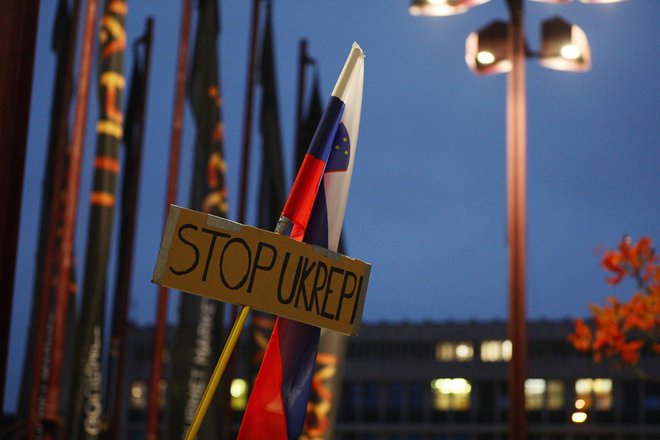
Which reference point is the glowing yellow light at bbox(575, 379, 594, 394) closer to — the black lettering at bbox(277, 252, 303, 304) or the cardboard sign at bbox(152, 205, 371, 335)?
the cardboard sign at bbox(152, 205, 371, 335)

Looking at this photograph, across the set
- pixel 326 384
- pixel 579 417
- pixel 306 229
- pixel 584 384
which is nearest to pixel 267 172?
pixel 326 384

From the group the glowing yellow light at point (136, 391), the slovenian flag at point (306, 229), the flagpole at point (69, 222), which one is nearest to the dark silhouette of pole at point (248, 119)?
the flagpole at point (69, 222)

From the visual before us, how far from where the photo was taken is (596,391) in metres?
69.4

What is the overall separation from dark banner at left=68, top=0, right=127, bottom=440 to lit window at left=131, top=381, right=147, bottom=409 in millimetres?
61157

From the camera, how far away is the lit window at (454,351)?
7162cm

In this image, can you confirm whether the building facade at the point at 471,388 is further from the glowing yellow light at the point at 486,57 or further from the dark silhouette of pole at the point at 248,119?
the glowing yellow light at the point at 486,57

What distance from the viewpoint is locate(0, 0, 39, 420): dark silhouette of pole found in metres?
4.24

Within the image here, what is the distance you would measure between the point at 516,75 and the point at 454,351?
62.5 m

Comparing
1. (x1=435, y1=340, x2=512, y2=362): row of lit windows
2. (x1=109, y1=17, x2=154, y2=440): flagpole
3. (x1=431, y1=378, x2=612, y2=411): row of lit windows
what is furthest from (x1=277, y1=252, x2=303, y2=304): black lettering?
(x1=435, y1=340, x2=512, y2=362): row of lit windows

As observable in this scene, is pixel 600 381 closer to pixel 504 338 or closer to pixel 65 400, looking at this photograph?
pixel 504 338

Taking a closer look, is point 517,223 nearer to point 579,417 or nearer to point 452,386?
point 579,417

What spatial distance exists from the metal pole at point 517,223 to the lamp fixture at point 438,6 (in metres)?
0.45

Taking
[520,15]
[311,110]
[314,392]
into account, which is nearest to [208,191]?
[314,392]

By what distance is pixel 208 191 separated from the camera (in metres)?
16.6
